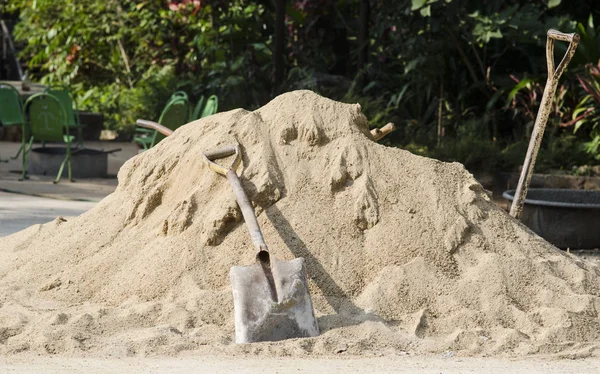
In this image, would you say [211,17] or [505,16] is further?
[211,17]

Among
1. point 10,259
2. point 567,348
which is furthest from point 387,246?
point 10,259

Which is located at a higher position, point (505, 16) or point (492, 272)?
point (505, 16)

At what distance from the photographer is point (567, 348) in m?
3.66

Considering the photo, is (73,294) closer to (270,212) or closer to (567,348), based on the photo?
(270,212)

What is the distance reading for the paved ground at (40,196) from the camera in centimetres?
670

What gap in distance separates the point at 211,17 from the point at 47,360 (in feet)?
31.3

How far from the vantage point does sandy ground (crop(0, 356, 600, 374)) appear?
3271mm

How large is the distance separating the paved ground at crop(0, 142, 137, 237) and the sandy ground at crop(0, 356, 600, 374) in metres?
2.85

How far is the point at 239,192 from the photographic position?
418 centimetres

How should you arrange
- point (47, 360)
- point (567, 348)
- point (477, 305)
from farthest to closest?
point (477, 305)
point (567, 348)
point (47, 360)

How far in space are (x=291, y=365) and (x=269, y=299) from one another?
425mm

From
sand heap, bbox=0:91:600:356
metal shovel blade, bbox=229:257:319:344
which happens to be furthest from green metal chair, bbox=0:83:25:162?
metal shovel blade, bbox=229:257:319:344

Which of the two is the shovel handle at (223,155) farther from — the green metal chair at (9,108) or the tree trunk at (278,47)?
the tree trunk at (278,47)

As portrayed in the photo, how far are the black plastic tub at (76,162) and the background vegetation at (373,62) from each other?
2.09 metres
